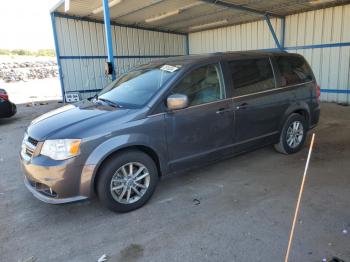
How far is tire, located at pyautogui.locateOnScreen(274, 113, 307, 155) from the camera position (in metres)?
4.82

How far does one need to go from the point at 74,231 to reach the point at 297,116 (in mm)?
3922

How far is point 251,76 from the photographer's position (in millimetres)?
4273

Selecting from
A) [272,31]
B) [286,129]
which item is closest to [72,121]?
[286,129]

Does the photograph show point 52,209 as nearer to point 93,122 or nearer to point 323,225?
point 93,122

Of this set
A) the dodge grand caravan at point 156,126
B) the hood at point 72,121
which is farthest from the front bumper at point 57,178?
the hood at point 72,121

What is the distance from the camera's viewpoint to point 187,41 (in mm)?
16906

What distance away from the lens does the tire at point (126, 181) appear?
314 cm

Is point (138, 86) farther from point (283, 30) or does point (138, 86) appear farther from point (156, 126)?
point (283, 30)

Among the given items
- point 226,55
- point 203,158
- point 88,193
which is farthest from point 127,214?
point 226,55

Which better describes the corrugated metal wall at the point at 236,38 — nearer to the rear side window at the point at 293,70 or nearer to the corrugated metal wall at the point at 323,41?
the corrugated metal wall at the point at 323,41

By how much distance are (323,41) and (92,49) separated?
9.69 m

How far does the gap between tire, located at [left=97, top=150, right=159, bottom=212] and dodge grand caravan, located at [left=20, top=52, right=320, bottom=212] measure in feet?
0.04

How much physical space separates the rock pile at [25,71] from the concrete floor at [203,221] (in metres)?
24.9

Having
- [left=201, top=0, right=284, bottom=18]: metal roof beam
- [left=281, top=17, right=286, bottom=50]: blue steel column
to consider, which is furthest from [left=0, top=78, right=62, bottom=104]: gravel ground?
[left=281, top=17, right=286, bottom=50]: blue steel column
